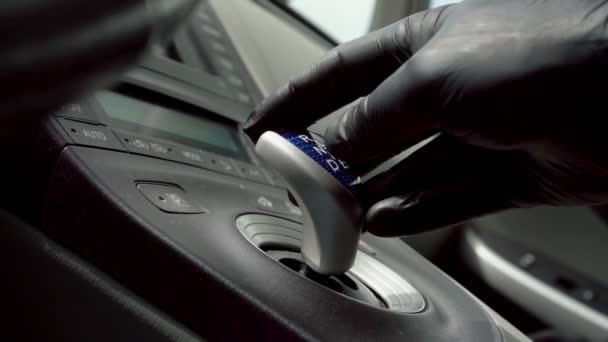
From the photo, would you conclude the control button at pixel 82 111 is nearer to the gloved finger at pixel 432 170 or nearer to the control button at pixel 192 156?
the control button at pixel 192 156

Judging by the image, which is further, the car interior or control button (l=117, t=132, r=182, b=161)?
control button (l=117, t=132, r=182, b=161)

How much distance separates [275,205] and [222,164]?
76mm

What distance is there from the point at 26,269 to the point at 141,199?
0.11 metres

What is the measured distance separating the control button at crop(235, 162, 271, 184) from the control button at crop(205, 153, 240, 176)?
1 centimetres

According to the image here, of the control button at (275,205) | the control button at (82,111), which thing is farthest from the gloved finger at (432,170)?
the control button at (82,111)

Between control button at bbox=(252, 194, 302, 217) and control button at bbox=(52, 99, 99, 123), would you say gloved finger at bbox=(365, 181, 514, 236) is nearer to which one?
control button at bbox=(252, 194, 302, 217)

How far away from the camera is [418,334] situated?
0.44 m

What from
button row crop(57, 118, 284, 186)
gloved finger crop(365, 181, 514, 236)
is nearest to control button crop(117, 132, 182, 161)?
button row crop(57, 118, 284, 186)

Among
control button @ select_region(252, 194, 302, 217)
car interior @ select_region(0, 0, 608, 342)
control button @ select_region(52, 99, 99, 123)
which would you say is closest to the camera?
car interior @ select_region(0, 0, 608, 342)

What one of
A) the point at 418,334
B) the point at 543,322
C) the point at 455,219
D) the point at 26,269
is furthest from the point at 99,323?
the point at 543,322

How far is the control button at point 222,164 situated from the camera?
24.3 inches

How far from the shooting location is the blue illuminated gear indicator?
18.3 inches

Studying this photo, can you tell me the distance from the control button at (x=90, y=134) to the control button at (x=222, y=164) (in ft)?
0.45

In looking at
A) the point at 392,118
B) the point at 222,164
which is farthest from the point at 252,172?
the point at 392,118
